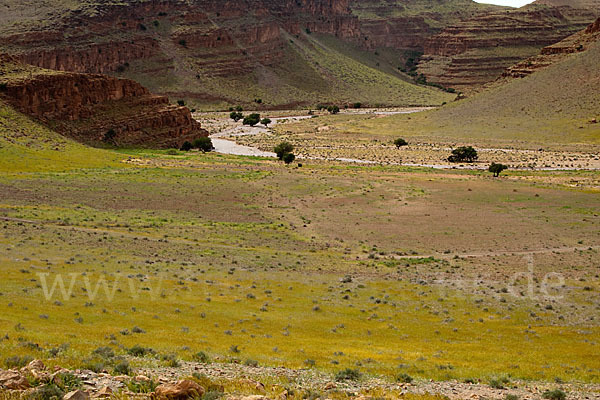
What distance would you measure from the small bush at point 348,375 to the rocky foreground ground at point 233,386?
0.14 m

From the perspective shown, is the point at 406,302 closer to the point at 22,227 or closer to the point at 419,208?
the point at 22,227

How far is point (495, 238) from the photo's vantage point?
3991 centimetres

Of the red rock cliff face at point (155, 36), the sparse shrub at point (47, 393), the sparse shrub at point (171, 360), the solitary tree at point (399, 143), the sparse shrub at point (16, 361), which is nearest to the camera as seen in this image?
the sparse shrub at point (47, 393)

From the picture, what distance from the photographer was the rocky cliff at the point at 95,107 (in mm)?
75250

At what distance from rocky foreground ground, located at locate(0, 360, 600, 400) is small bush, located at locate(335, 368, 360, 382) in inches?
5.4

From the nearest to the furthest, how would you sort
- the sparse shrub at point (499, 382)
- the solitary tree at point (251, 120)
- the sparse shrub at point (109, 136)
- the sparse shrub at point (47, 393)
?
the sparse shrub at point (47, 393) < the sparse shrub at point (499, 382) < the sparse shrub at point (109, 136) < the solitary tree at point (251, 120)

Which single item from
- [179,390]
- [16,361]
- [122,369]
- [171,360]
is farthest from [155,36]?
[179,390]

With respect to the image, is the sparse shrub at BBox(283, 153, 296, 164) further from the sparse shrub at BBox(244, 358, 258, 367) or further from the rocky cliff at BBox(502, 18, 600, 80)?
the rocky cliff at BBox(502, 18, 600, 80)

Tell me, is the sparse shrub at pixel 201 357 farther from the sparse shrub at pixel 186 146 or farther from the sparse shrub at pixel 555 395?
the sparse shrub at pixel 186 146

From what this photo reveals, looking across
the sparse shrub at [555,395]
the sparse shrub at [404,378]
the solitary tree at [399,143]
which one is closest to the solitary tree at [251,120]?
the solitary tree at [399,143]

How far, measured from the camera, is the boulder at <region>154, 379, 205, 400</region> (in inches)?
474

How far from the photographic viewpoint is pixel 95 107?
83000 millimetres

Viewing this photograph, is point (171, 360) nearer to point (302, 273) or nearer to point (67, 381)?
point (67, 381)

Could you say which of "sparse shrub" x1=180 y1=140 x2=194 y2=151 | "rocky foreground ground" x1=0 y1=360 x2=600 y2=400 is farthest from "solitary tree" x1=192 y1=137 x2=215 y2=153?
"rocky foreground ground" x1=0 y1=360 x2=600 y2=400
